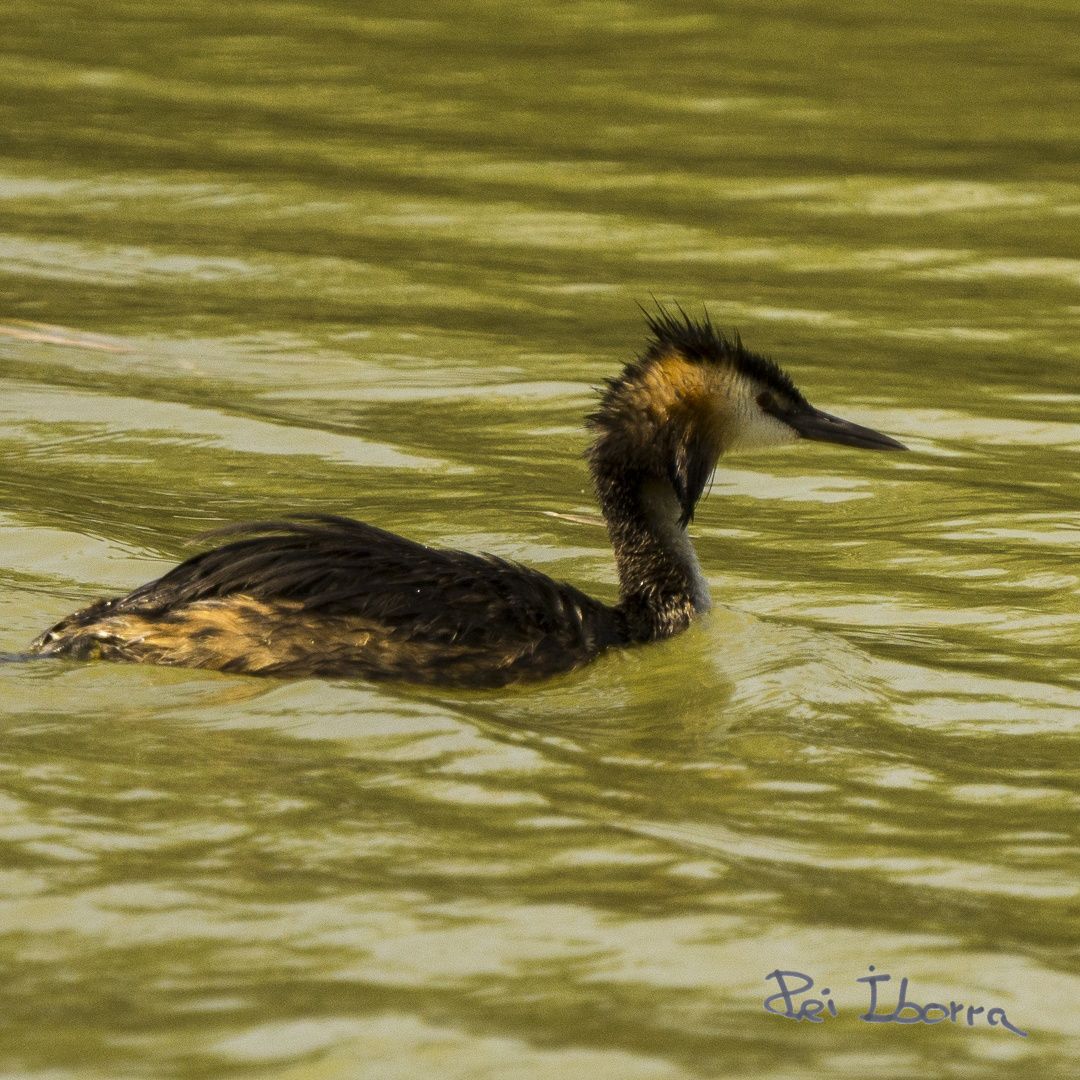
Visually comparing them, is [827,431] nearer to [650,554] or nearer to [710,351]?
[710,351]

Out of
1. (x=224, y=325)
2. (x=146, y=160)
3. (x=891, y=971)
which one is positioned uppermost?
(x=146, y=160)

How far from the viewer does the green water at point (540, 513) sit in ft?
15.5

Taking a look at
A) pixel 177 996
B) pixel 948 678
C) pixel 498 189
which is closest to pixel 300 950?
pixel 177 996

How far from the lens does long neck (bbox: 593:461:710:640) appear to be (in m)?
7.51

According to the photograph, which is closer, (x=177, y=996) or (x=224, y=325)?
(x=177, y=996)

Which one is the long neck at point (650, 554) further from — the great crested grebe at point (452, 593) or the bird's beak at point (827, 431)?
the bird's beak at point (827, 431)

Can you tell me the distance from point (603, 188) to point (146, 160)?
260cm

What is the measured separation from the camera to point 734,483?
31.4ft

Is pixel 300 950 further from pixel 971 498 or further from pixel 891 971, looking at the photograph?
pixel 971 498
